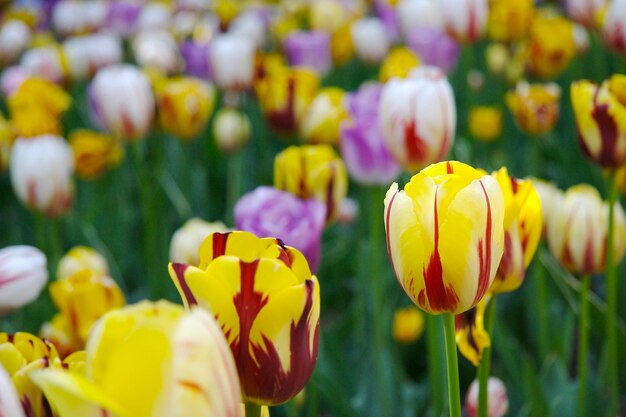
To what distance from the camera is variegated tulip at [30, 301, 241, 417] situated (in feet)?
1.12

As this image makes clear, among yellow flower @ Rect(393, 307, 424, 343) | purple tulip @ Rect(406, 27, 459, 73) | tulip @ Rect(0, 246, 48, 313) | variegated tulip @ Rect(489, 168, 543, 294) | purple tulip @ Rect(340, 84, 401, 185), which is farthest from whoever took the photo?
purple tulip @ Rect(406, 27, 459, 73)

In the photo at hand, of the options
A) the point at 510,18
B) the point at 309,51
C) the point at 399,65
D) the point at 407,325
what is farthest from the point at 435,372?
the point at 309,51

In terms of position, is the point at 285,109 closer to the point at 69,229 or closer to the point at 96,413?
the point at 69,229

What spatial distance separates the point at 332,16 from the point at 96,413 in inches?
93.5

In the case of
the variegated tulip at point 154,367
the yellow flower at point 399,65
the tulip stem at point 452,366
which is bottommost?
the yellow flower at point 399,65

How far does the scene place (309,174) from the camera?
1043 millimetres

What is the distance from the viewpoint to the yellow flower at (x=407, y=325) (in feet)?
4.77

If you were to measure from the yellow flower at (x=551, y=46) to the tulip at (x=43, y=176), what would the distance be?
1.01 metres

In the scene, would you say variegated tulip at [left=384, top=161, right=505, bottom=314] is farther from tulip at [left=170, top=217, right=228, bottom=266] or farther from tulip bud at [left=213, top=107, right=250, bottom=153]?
tulip bud at [left=213, top=107, right=250, bottom=153]

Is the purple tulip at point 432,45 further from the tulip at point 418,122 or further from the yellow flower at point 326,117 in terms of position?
the tulip at point 418,122

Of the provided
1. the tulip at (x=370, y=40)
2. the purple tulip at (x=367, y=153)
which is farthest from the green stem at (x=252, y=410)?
the tulip at (x=370, y=40)

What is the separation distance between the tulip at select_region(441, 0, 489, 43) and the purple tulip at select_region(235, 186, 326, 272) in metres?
0.77

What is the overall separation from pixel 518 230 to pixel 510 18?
1.37 meters

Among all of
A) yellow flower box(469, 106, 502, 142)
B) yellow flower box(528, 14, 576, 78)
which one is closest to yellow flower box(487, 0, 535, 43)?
yellow flower box(528, 14, 576, 78)
